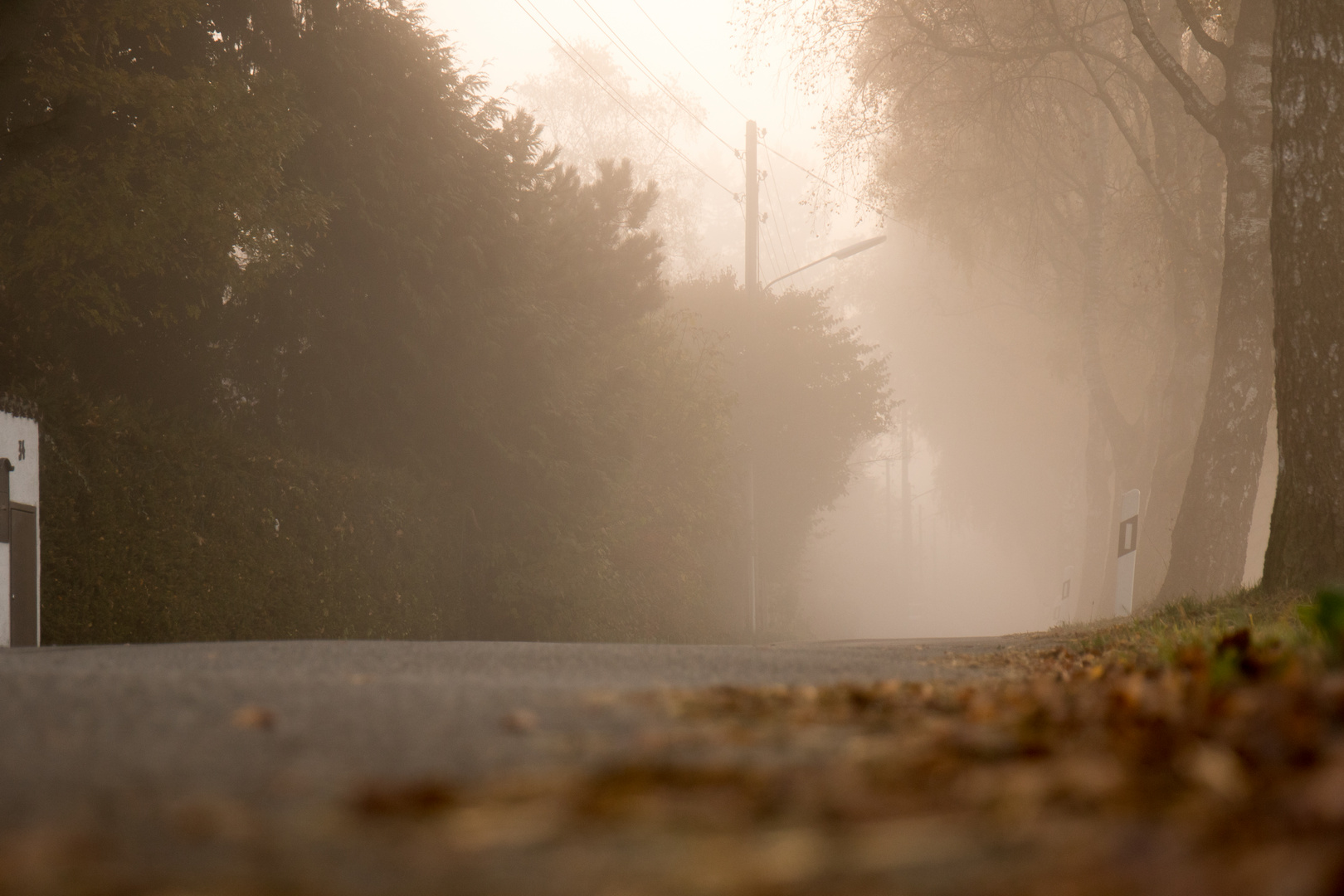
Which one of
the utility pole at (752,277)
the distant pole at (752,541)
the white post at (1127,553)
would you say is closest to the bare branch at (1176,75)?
the white post at (1127,553)

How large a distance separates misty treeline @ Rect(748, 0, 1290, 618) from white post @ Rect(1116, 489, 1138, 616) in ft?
2.55

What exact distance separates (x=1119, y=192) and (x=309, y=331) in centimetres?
1669

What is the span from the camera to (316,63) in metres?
14.7

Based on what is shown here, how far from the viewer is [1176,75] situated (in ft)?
41.0

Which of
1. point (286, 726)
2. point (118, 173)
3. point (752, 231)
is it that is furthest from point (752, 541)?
point (286, 726)

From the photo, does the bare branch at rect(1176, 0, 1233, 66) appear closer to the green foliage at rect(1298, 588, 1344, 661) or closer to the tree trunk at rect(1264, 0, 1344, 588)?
the tree trunk at rect(1264, 0, 1344, 588)

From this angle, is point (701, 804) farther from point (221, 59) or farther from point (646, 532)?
point (646, 532)

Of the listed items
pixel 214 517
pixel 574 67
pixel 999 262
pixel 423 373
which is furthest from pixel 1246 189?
pixel 574 67

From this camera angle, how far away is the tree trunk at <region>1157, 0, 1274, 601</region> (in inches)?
487

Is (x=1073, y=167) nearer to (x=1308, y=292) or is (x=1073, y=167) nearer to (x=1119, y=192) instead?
(x=1119, y=192)

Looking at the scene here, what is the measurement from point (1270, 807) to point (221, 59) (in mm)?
14673

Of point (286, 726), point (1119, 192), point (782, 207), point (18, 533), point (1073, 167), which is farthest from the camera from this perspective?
point (782, 207)

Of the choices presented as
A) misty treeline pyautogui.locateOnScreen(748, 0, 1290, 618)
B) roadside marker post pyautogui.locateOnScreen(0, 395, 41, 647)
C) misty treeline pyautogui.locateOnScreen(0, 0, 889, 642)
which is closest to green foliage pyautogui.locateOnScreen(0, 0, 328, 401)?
misty treeline pyautogui.locateOnScreen(0, 0, 889, 642)

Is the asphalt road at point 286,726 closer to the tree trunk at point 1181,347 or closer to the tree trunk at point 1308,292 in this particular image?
the tree trunk at point 1308,292
